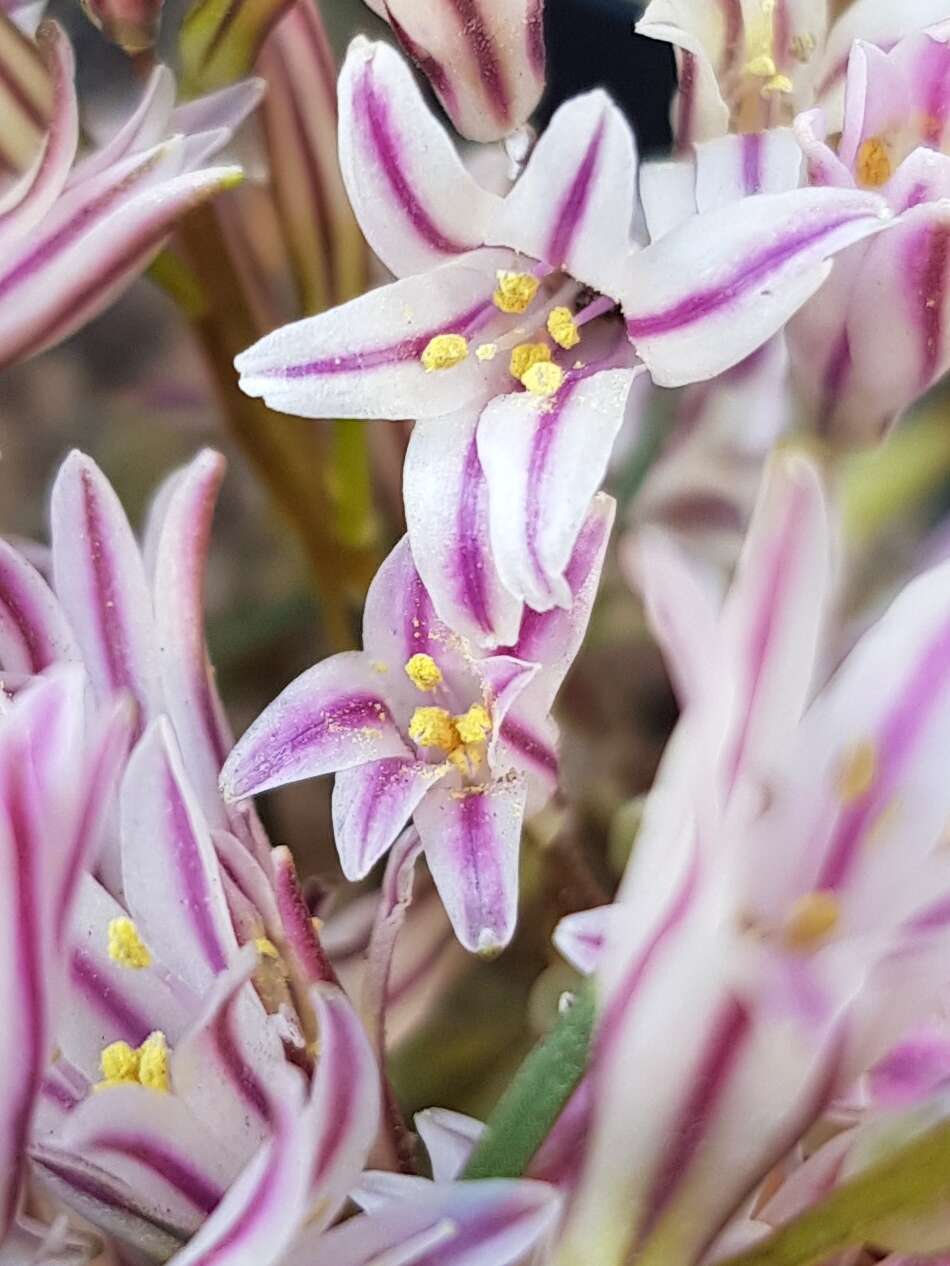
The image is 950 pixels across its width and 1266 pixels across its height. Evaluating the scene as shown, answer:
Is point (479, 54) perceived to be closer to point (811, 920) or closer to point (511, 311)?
point (511, 311)

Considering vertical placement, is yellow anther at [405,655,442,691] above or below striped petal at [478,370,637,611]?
below

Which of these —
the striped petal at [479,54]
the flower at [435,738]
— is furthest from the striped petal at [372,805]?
the striped petal at [479,54]

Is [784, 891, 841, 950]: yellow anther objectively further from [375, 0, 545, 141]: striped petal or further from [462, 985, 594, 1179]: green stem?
[375, 0, 545, 141]: striped petal

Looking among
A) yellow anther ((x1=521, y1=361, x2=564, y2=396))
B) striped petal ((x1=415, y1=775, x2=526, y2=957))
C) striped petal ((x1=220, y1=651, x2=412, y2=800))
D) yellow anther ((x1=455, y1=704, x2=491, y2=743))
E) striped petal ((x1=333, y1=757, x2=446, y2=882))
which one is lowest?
striped petal ((x1=415, y1=775, x2=526, y2=957))

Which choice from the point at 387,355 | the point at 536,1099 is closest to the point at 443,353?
the point at 387,355

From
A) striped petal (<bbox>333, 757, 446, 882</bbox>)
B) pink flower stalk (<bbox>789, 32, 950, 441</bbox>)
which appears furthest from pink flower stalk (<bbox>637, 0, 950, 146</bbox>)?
striped petal (<bbox>333, 757, 446, 882</bbox>)

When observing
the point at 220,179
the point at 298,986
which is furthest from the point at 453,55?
the point at 298,986
